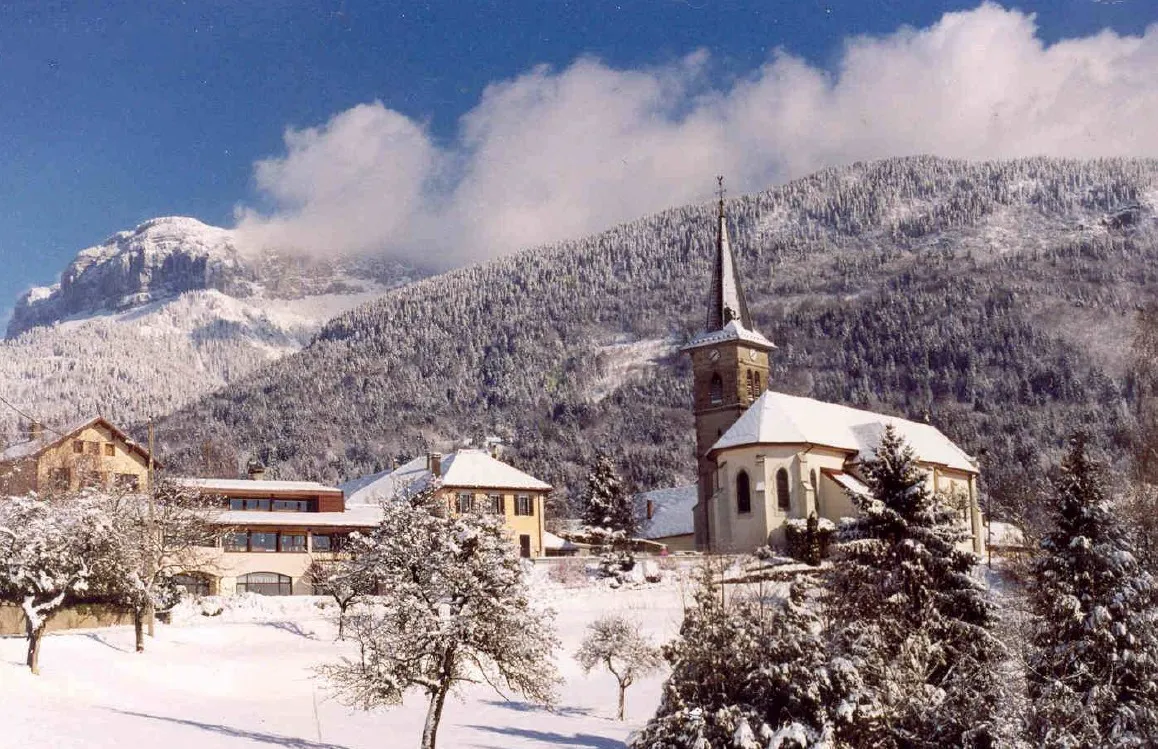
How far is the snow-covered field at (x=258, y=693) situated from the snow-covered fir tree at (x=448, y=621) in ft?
12.4

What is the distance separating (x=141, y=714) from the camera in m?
37.7

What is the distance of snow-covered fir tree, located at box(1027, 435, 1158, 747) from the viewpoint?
28188 mm

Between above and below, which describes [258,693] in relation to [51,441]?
below

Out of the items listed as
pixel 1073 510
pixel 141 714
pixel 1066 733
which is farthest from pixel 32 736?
pixel 1073 510

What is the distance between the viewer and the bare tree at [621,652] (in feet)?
162

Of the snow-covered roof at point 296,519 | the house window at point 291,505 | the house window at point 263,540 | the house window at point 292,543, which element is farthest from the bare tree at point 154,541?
the house window at point 291,505

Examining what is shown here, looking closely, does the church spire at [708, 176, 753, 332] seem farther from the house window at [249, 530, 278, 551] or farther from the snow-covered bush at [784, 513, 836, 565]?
the house window at [249, 530, 278, 551]

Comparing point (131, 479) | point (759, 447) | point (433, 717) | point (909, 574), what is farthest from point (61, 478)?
point (909, 574)

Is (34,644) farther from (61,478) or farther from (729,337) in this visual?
(729,337)

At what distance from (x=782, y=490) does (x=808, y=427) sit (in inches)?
204

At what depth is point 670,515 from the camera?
97.7 m

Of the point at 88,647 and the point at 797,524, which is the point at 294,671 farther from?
the point at 797,524

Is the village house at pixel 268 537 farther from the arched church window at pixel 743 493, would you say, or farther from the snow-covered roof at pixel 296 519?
the arched church window at pixel 743 493

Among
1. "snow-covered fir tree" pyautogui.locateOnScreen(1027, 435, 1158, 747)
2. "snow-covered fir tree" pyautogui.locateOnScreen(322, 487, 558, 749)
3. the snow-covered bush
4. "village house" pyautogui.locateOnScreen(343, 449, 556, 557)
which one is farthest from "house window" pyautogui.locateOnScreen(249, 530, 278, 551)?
"snow-covered fir tree" pyautogui.locateOnScreen(1027, 435, 1158, 747)
